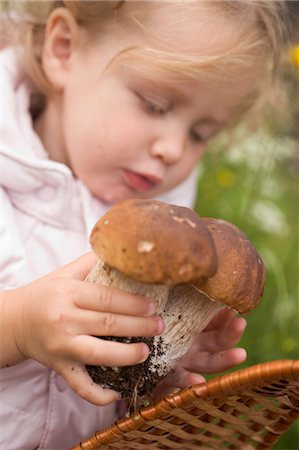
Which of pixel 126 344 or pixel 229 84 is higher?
pixel 229 84

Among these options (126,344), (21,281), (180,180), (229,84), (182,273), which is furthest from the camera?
(180,180)

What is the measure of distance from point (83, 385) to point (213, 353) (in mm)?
383

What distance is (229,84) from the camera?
1.59m

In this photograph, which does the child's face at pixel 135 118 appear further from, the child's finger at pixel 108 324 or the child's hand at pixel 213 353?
the child's finger at pixel 108 324

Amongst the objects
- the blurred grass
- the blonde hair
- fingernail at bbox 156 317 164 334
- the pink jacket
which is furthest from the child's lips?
the blurred grass

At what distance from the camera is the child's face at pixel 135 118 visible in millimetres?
1527

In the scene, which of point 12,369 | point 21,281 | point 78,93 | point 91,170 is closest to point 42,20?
point 78,93

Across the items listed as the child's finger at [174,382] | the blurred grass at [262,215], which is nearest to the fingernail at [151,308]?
the child's finger at [174,382]

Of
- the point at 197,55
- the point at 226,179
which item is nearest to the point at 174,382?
the point at 197,55

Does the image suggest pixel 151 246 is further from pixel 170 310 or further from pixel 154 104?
pixel 154 104

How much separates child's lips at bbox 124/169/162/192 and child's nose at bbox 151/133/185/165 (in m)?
0.07

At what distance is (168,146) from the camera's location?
1.53m

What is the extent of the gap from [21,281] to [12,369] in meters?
0.21

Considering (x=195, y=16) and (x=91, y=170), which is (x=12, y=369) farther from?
(x=195, y=16)
